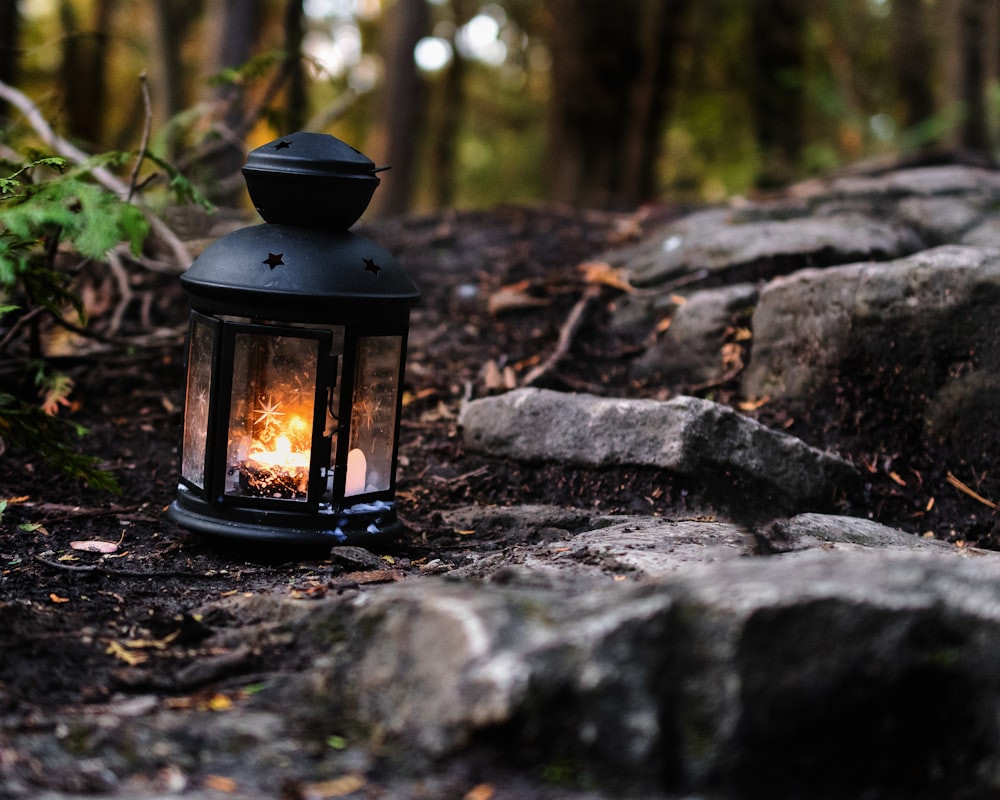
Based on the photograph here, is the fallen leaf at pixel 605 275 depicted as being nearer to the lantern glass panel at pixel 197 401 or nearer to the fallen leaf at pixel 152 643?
the lantern glass panel at pixel 197 401

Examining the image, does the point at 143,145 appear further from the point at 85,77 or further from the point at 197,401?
the point at 85,77

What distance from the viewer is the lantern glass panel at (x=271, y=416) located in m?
3.96

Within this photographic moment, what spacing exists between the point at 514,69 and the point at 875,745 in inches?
939

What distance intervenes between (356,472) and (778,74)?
1043 centimetres

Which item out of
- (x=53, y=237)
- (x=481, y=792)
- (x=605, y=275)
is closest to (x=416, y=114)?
(x=605, y=275)

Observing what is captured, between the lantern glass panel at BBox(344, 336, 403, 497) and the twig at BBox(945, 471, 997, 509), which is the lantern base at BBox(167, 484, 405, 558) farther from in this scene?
the twig at BBox(945, 471, 997, 509)

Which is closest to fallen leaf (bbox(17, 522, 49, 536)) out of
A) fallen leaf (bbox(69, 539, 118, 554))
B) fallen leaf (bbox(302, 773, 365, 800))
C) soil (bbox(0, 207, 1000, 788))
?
soil (bbox(0, 207, 1000, 788))

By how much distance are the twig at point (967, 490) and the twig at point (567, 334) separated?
7.20 feet

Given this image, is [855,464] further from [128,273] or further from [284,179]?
[128,273]

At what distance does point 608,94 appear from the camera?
12922 mm

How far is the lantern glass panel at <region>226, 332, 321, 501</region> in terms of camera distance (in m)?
3.96

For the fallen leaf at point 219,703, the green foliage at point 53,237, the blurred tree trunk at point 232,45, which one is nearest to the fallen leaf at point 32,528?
the green foliage at point 53,237

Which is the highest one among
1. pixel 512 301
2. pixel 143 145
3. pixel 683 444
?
pixel 143 145

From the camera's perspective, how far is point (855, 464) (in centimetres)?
500
